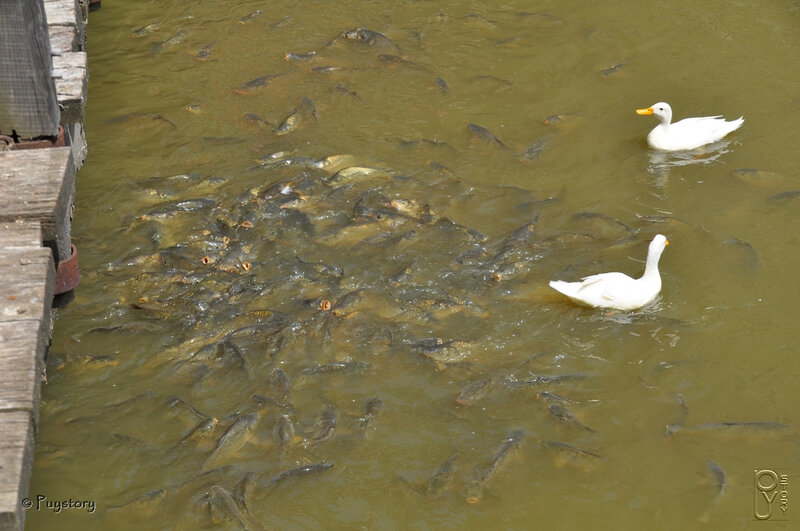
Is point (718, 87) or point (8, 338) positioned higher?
point (8, 338)

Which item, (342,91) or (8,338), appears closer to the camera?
(8,338)

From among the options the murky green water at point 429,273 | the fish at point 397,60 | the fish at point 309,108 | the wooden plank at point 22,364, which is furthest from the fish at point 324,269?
the fish at point 397,60

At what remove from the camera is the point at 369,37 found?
1028 cm

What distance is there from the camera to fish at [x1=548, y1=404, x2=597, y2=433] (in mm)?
5539

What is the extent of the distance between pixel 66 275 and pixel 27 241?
20.1 inches

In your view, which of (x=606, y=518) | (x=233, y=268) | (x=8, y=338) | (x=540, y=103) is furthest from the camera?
(x=540, y=103)

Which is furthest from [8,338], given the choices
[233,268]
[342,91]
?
[342,91]

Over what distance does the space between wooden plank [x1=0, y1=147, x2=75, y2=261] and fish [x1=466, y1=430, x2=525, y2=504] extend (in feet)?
8.55

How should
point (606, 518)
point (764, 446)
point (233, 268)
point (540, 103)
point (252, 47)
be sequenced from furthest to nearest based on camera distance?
point (252, 47) → point (540, 103) → point (233, 268) → point (764, 446) → point (606, 518)

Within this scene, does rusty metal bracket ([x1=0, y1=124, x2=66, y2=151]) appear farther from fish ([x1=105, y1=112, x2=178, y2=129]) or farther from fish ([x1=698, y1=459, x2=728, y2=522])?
fish ([x1=698, y1=459, x2=728, y2=522])

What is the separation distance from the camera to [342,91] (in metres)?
9.38

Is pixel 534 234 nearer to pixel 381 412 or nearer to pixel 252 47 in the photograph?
pixel 381 412

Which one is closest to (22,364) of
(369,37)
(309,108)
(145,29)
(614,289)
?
(614,289)

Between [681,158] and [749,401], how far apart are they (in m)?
3.18
